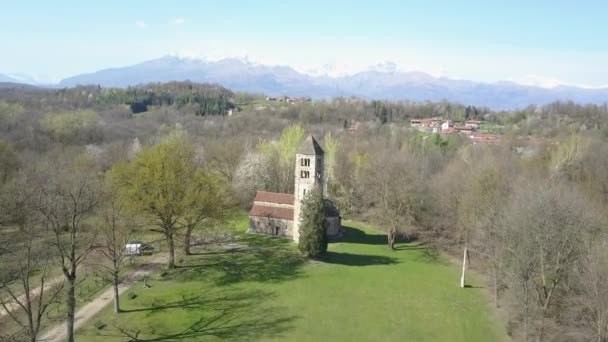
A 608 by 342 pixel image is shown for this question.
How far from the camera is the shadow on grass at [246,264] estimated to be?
3819 cm

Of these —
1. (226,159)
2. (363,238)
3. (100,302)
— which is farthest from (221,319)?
(226,159)

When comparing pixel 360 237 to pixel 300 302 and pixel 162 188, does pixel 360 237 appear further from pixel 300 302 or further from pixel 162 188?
pixel 162 188

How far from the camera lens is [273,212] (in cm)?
5116

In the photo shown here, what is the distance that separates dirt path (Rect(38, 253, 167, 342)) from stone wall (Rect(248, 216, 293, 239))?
11.3 m

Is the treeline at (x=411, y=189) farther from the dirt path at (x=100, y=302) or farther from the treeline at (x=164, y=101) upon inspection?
the treeline at (x=164, y=101)

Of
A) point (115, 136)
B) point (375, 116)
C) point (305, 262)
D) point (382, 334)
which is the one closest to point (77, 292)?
point (305, 262)

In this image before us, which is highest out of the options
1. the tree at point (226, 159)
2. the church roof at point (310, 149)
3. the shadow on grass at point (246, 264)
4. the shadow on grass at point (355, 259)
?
the church roof at point (310, 149)

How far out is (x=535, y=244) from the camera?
28.7 metres

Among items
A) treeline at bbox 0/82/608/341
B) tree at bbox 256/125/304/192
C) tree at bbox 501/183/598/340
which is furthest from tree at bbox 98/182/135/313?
tree at bbox 256/125/304/192

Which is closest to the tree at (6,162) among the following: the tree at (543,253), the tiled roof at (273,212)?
the tiled roof at (273,212)

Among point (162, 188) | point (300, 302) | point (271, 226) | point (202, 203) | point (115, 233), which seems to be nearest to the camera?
point (115, 233)

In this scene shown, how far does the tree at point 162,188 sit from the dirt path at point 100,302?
2200 millimetres

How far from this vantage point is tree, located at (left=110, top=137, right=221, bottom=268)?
38.2 metres

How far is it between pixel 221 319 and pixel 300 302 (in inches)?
239
